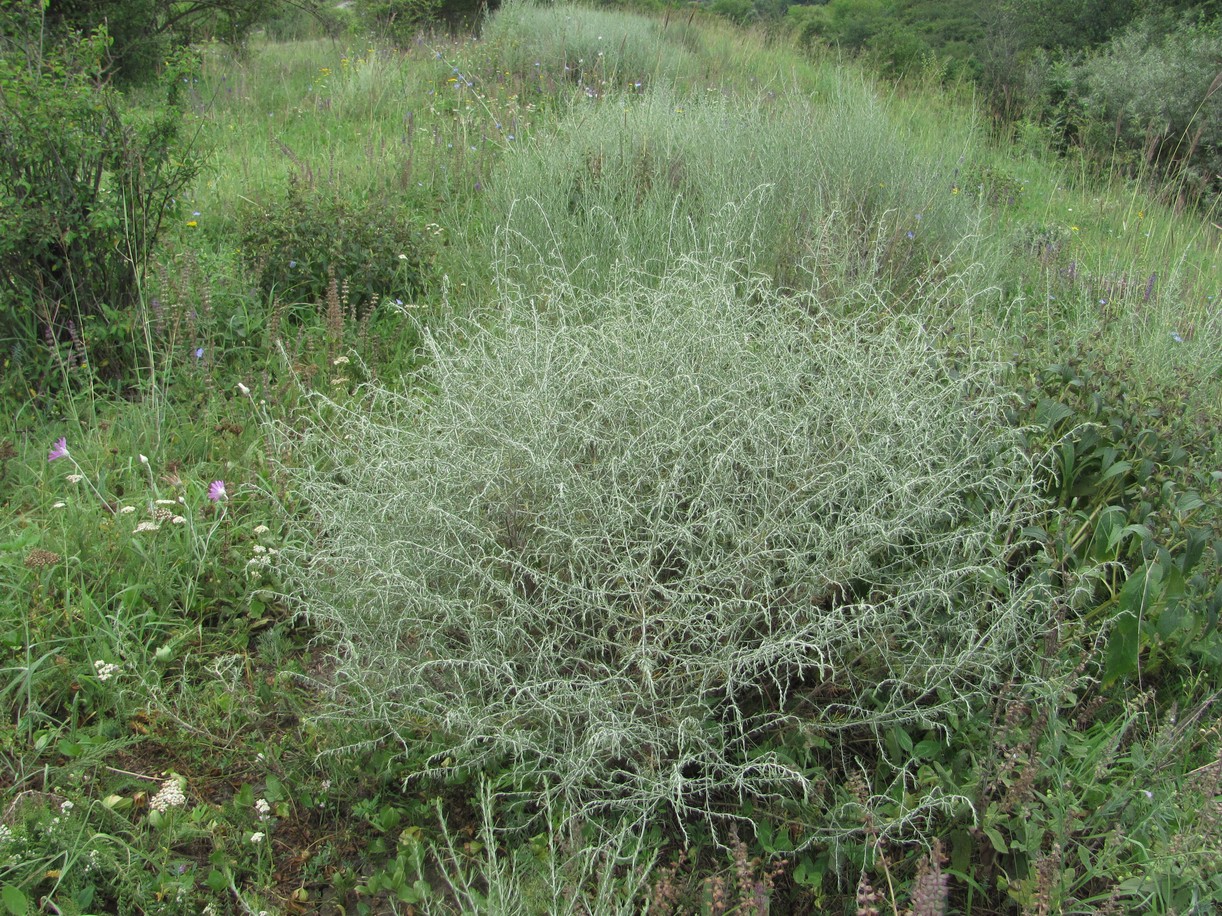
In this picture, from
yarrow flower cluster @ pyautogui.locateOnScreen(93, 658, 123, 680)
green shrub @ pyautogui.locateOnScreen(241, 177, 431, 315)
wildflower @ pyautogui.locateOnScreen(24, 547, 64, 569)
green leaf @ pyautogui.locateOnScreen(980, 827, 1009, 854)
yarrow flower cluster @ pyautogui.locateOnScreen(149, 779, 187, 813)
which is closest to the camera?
green leaf @ pyautogui.locateOnScreen(980, 827, 1009, 854)

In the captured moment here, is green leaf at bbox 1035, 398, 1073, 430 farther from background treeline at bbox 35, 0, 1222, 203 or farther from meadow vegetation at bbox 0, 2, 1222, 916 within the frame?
background treeline at bbox 35, 0, 1222, 203

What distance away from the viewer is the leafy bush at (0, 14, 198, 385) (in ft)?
9.99

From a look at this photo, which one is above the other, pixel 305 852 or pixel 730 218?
pixel 730 218

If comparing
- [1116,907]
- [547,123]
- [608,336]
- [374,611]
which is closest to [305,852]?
[374,611]

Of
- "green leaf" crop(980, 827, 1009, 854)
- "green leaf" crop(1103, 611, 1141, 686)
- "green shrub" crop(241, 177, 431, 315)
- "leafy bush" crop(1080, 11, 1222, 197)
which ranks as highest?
"leafy bush" crop(1080, 11, 1222, 197)

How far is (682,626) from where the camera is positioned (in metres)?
1.77

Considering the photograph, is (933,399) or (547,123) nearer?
(933,399)

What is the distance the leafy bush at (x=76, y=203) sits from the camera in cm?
304

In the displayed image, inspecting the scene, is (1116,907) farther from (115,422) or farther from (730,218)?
(115,422)

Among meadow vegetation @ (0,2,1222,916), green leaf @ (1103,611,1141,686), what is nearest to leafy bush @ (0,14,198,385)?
meadow vegetation @ (0,2,1222,916)

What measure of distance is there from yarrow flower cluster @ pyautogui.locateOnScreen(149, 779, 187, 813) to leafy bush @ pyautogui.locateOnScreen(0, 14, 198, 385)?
1827 mm

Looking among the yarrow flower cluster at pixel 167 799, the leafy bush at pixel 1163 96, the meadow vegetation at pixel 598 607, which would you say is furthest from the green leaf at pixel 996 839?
the leafy bush at pixel 1163 96

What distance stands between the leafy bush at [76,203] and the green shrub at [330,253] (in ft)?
1.41

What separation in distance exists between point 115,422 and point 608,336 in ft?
5.82
